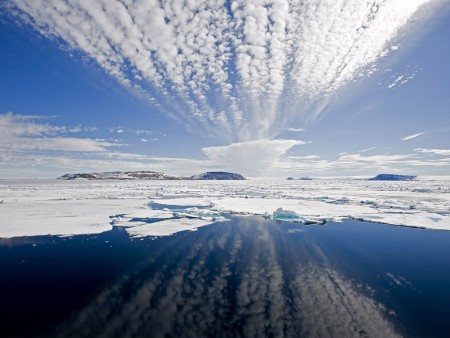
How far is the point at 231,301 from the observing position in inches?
222

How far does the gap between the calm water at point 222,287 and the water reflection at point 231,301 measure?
2 centimetres

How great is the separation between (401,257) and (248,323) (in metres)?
6.65

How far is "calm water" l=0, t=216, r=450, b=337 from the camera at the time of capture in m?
4.76

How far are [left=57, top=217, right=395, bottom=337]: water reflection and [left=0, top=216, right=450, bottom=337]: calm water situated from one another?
0.07 feet

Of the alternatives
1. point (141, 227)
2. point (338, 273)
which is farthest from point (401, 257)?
point (141, 227)

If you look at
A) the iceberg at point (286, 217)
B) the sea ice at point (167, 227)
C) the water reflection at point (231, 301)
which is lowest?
the water reflection at point (231, 301)

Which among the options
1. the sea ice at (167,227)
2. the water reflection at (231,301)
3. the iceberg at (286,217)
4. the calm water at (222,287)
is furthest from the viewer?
the iceberg at (286,217)

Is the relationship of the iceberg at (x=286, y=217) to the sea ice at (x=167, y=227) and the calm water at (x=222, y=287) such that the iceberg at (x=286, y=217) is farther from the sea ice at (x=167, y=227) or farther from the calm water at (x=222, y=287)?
the calm water at (x=222, y=287)

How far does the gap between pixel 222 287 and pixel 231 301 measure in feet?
2.22

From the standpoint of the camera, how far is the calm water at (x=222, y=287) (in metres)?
4.76

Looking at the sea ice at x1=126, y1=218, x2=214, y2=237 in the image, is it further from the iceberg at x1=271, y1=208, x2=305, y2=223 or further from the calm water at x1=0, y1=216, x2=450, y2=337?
the iceberg at x1=271, y1=208, x2=305, y2=223

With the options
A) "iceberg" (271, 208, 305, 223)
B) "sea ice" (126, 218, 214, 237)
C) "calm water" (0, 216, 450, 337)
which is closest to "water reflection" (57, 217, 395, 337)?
"calm water" (0, 216, 450, 337)

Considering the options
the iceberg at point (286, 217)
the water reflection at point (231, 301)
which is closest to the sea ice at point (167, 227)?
the water reflection at point (231, 301)

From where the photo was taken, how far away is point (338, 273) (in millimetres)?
7262
